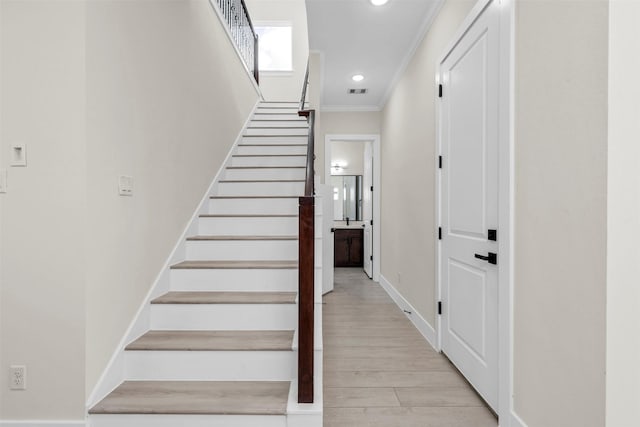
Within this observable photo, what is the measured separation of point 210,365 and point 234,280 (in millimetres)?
619

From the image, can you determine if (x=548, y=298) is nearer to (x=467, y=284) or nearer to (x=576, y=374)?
(x=576, y=374)

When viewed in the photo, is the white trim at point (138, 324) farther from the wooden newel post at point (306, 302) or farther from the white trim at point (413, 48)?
the white trim at point (413, 48)

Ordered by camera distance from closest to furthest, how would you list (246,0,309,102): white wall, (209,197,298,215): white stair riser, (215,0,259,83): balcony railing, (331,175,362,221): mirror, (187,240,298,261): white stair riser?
(187,240,298,261): white stair riser, (209,197,298,215): white stair riser, (215,0,259,83): balcony railing, (246,0,309,102): white wall, (331,175,362,221): mirror

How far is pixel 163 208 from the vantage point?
2447mm

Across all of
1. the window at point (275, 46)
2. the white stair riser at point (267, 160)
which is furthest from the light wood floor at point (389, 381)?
the window at point (275, 46)

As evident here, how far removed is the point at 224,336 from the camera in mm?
2068

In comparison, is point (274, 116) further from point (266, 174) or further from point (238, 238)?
point (238, 238)

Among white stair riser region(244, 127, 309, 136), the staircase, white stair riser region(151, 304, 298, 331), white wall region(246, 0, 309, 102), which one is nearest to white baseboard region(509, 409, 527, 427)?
the staircase

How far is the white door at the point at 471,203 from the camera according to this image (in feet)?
6.47

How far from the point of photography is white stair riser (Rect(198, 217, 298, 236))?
9.78 ft

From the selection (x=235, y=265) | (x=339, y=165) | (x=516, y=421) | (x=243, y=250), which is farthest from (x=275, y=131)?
(x=516, y=421)

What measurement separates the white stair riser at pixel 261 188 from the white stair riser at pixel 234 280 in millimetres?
1188

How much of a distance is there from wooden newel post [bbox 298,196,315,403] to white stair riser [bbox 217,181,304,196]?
5.89ft

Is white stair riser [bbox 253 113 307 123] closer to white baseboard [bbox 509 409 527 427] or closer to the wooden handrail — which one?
the wooden handrail
